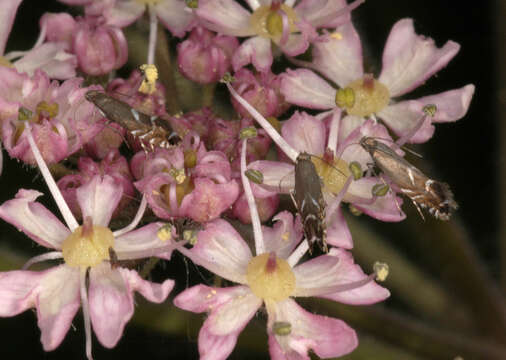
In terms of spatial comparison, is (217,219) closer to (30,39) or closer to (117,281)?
(117,281)

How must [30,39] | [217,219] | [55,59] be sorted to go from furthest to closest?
[30,39], [55,59], [217,219]

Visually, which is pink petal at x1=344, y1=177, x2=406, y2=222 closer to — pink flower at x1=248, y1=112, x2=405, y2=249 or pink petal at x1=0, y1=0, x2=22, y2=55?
pink flower at x1=248, y1=112, x2=405, y2=249

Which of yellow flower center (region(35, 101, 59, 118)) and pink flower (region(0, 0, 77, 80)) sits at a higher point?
yellow flower center (region(35, 101, 59, 118))

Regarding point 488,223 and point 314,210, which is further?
point 488,223

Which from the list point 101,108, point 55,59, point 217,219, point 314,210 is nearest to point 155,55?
point 55,59

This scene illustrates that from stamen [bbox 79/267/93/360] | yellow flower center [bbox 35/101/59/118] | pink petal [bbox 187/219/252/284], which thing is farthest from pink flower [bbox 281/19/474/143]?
stamen [bbox 79/267/93/360]

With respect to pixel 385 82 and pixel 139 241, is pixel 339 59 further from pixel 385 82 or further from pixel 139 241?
pixel 139 241

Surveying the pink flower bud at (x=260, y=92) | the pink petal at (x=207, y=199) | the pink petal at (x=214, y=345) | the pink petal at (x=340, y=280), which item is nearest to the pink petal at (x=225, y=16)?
the pink flower bud at (x=260, y=92)

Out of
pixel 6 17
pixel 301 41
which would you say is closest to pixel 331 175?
pixel 301 41
